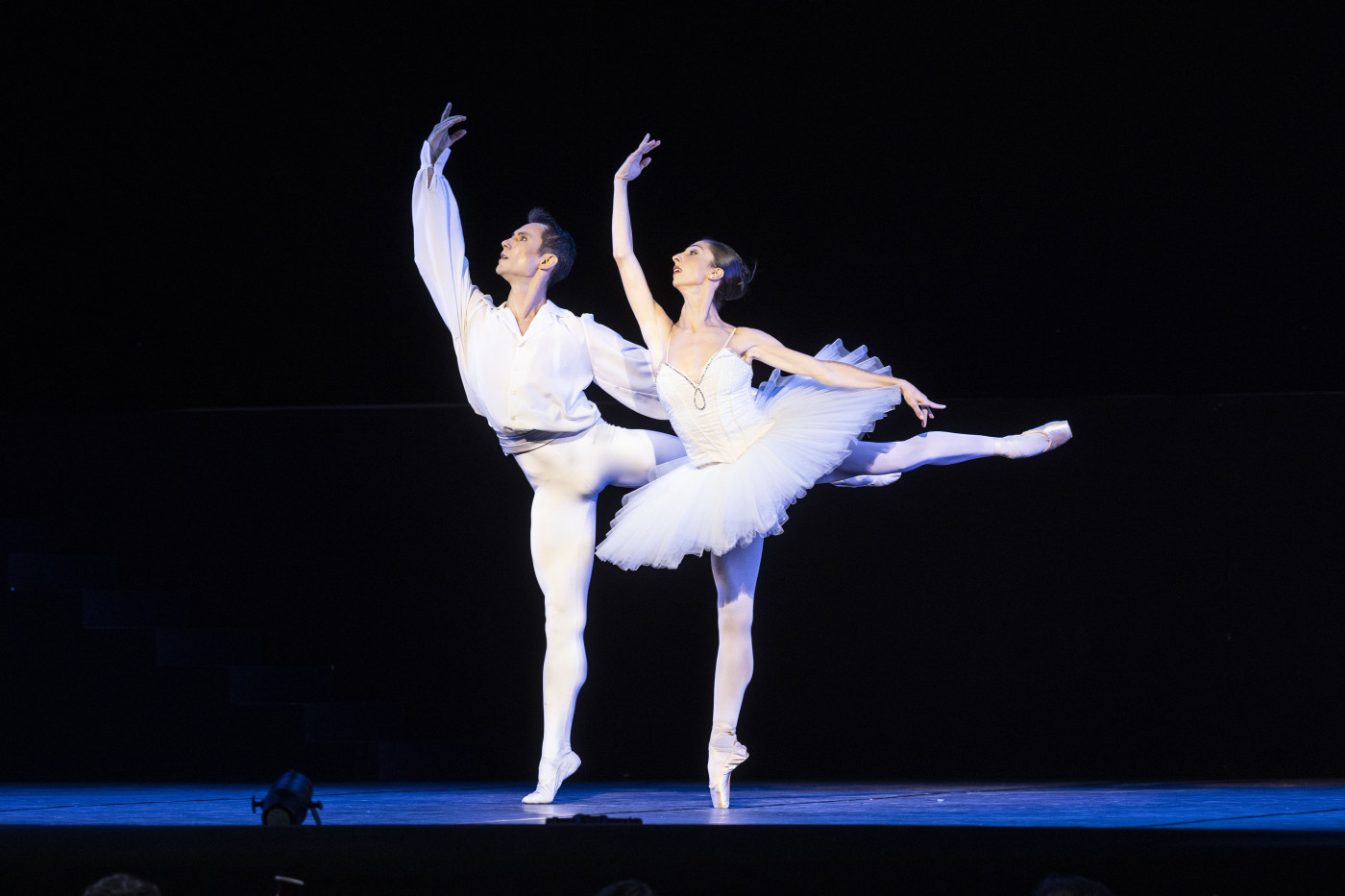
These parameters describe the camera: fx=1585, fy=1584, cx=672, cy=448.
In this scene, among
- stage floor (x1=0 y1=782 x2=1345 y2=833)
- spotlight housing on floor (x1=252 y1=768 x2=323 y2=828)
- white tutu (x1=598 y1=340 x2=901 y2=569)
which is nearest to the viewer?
spotlight housing on floor (x1=252 y1=768 x2=323 y2=828)

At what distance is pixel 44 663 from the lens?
17.2 ft

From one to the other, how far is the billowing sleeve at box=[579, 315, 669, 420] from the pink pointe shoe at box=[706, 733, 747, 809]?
0.84 metres

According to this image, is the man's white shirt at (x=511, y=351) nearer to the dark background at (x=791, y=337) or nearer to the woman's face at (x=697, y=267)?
the woman's face at (x=697, y=267)

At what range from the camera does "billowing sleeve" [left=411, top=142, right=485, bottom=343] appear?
4043 mm

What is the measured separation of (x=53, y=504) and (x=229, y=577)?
0.70 m

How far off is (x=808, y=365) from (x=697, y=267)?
0.37 meters

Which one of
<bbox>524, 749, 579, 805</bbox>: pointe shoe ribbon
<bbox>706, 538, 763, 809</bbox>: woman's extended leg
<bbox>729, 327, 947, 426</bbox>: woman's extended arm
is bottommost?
<bbox>524, 749, 579, 805</bbox>: pointe shoe ribbon

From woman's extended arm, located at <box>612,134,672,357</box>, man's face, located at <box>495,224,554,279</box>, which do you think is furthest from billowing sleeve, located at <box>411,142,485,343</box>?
woman's extended arm, located at <box>612,134,672,357</box>

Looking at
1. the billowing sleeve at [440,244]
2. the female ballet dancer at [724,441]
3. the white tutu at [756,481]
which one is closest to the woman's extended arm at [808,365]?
the female ballet dancer at [724,441]

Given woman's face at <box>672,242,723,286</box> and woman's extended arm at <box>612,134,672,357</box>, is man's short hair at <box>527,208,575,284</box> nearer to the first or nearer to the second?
woman's extended arm at <box>612,134,672,357</box>

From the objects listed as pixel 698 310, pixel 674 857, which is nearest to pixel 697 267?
pixel 698 310

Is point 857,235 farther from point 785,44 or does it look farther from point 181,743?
point 181,743

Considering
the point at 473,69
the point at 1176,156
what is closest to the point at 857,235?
the point at 1176,156

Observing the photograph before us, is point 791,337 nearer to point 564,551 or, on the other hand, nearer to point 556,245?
point 556,245
